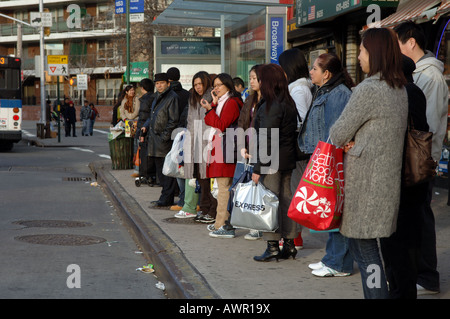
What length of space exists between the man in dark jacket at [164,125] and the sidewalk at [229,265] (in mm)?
550

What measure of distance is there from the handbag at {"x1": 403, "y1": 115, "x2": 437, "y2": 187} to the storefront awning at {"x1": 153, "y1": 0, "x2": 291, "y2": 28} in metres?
8.27

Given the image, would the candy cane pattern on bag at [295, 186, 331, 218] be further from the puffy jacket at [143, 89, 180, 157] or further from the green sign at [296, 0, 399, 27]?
the green sign at [296, 0, 399, 27]

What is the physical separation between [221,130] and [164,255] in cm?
165

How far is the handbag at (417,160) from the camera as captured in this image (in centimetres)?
428

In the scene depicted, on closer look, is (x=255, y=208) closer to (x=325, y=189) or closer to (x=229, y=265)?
(x=229, y=265)

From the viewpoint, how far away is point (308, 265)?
634 centimetres

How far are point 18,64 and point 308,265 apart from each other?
20031 millimetres

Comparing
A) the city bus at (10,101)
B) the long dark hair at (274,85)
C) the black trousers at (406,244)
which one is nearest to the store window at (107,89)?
the city bus at (10,101)

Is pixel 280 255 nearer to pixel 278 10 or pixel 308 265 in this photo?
pixel 308 265

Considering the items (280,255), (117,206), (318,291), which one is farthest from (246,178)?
(117,206)

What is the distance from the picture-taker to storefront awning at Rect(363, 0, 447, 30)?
9852 mm

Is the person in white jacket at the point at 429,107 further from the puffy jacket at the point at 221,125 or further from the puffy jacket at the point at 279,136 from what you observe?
the puffy jacket at the point at 221,125

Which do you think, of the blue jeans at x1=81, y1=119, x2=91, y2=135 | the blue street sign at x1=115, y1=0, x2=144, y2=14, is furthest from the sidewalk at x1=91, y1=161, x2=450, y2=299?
the blue jeans at x1=81, y1=119, x2=91, y2=135

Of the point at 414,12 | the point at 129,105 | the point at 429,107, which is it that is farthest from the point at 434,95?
the point at 129,105
